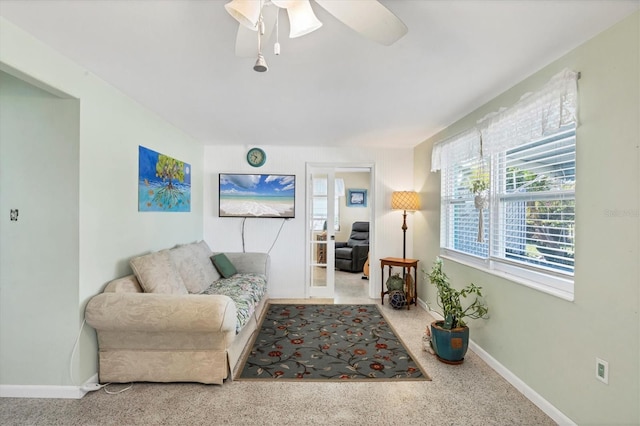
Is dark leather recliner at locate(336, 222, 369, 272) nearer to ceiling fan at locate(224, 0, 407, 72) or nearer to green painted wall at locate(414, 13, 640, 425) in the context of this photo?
green painted wall at locate(414, 13, 640, 425)

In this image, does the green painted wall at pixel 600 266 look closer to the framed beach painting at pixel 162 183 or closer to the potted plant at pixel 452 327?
the potted plant at pixel 452 327

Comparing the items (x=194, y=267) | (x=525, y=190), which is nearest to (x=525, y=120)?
(x=525, y=190)

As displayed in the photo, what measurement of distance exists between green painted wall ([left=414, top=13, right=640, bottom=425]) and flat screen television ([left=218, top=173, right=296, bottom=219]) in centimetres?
310

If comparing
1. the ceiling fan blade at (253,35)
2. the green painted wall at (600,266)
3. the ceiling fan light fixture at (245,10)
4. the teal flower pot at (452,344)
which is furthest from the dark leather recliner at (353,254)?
the ceiling fan light fixture at (245,10)

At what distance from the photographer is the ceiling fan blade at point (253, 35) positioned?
134cm

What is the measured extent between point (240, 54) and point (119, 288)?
1.91m

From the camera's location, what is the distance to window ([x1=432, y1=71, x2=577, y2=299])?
6.22 ft

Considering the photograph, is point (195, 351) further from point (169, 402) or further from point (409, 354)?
point (409, 354)

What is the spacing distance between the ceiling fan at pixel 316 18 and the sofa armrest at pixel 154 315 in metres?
1.64

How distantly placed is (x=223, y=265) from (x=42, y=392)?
1.90 meters

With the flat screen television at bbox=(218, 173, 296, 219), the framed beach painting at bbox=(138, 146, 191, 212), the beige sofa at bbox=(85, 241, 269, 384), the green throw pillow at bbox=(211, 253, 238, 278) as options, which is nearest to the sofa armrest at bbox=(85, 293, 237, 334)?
the beige sofa at bbox=(85, 241, 269, 384)

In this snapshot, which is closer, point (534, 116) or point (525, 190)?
point (534, 116)

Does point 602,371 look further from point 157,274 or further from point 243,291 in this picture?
point 157,274

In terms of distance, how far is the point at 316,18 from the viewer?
1231 millimetres
